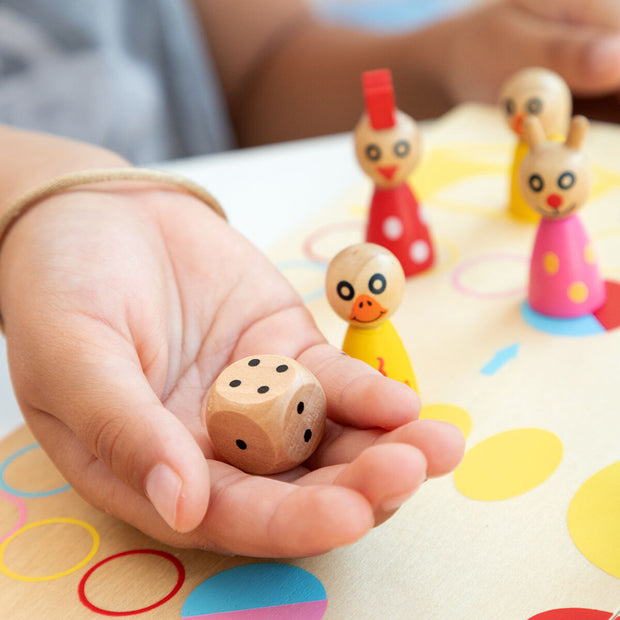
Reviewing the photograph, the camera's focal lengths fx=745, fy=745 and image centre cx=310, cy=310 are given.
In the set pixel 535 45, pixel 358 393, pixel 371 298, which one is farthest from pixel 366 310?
pixel 535 45

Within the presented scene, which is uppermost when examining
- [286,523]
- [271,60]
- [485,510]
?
[286,523]

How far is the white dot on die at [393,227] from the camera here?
2.37 feet

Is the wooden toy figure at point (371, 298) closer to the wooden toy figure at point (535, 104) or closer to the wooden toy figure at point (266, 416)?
the wooden toy figure at point (266, 416)

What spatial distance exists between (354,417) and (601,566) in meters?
0.15

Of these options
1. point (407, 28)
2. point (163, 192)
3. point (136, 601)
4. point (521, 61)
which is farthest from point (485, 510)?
point (407, 28)

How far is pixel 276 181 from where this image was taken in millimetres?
943

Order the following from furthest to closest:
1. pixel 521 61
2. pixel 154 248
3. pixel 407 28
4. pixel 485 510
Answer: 1. pixel 407 28
2. pixel 521 61
3. pixel 154 248
4. pixel 485 510

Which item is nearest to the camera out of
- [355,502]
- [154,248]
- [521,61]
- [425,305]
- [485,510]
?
[355,502]

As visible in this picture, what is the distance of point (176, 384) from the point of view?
0.49 meters

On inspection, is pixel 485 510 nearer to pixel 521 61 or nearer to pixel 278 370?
pixel 278 370

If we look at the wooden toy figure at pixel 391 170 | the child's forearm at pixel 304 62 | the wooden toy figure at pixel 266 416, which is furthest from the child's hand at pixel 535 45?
the wooden toy figure at pixel 266 416

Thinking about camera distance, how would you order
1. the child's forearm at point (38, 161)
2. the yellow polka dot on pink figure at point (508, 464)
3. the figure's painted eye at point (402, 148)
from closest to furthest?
the yellow polka dot on pink figure at point (508, 464) → the child's forearm at point (38, 161) → the figure's painted eye at point (402, 148)

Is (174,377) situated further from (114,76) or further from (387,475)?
(114,76)

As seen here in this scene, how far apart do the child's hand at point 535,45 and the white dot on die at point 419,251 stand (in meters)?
0.38
